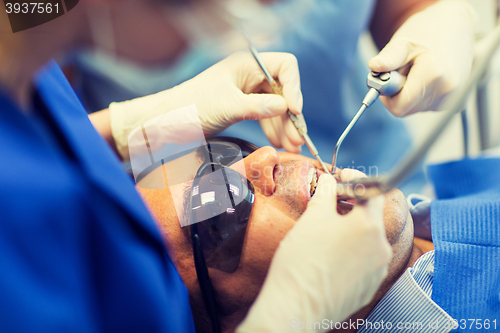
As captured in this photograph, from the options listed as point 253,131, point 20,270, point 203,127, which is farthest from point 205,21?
point 20,270

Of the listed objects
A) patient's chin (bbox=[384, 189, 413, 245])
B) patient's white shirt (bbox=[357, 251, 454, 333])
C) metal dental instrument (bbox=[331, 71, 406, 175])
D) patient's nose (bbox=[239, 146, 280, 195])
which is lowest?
patient's white shirt (bbox=[357, 251, 454, 333])

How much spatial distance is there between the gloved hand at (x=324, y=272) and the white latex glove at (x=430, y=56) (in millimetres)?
528

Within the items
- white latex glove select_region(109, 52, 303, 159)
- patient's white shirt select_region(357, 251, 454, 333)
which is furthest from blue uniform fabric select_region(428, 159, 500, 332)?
white latex glove select_region(109, 52, 303, 159)

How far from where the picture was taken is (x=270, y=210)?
0.79 m

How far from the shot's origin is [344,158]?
1.40 m

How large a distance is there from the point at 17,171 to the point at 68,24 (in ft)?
0.81

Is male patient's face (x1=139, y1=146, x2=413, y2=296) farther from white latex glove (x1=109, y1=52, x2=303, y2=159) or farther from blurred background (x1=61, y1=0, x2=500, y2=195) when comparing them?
blurred background (x1=61, y1=0, x2=500, y2=195)

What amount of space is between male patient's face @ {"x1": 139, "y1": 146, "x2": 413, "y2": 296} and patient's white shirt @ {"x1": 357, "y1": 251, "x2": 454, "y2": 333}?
0.07m

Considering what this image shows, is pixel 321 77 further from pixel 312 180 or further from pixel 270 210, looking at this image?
pixel 270 210

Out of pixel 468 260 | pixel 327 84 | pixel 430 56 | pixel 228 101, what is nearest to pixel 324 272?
pixel 468 260

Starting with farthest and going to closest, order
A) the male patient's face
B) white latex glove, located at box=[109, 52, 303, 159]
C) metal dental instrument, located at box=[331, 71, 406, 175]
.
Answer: white latex glove, located at box=[109, 52, 303, 159], metal dental instrument, located at box=[331, 71, 406, 175], the male patient's face

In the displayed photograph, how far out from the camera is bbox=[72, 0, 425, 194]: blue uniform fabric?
4.12 feet

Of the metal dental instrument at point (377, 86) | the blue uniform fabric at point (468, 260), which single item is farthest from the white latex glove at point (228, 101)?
the blue uniform fabric at point (468, 260)

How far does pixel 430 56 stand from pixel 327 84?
430 mm
